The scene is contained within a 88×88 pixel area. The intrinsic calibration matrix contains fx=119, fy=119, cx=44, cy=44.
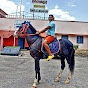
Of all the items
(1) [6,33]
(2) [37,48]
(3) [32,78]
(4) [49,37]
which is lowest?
(3) [32,78]

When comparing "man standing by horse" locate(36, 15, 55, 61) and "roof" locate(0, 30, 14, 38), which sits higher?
"roof" locate(0, 30, 14, 38)

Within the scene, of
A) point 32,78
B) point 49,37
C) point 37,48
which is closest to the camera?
point 37,48

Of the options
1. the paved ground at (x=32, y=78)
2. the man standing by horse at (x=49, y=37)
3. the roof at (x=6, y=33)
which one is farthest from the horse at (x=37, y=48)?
the roof at (x=6, y=33)

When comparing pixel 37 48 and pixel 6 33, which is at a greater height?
pixel 6 33

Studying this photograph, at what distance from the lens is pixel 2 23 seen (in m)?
24.1

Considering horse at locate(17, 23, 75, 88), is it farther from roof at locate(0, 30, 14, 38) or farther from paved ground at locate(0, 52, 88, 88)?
roof at locate(0, 30, 14, 38)

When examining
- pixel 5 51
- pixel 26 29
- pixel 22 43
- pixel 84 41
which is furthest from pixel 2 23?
pixel 26 29

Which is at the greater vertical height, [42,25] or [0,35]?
[42,25]

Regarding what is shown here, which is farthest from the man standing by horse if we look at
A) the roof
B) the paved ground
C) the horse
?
the roof

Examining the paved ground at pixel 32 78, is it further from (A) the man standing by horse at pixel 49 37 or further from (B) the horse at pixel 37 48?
(A) the man standing by horse at pixel 49 37

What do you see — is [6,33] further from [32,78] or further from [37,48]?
[37,48]

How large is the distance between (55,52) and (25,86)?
1.78 meters

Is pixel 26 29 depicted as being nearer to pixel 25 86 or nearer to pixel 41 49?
pixel 41 49

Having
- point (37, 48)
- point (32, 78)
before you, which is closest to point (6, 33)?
point (32, 78)
